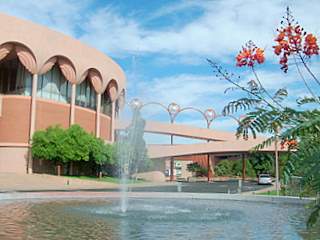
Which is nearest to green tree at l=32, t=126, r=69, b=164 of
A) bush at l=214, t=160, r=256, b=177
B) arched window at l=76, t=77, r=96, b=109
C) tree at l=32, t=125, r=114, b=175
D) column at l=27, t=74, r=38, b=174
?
tree at l=32, t=125, r=114, b=175

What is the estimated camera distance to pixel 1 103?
152ft

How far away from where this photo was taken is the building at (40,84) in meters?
45.7

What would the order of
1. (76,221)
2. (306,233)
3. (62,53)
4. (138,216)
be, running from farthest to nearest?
(62,53), (138,216), (76,221), (306,233)

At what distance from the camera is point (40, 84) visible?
48656 millimetres

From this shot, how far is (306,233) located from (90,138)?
38.3 m

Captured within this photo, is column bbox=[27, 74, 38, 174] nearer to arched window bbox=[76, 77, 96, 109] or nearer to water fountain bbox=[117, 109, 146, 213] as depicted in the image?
arched window bbox=[76, 77, 96, 109]

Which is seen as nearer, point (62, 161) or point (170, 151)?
point (62, 161)

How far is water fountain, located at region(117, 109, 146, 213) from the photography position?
133ft

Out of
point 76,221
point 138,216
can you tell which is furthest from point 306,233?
point 76,221

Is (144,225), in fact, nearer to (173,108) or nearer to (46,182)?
(46,182)

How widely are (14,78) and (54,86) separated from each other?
4.22 meters

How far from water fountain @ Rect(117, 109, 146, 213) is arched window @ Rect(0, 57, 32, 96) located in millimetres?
11072

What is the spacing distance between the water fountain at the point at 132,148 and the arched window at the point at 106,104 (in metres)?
6.68

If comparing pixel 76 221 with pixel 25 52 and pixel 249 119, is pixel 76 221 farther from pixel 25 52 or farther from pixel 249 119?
pixel 25 52
